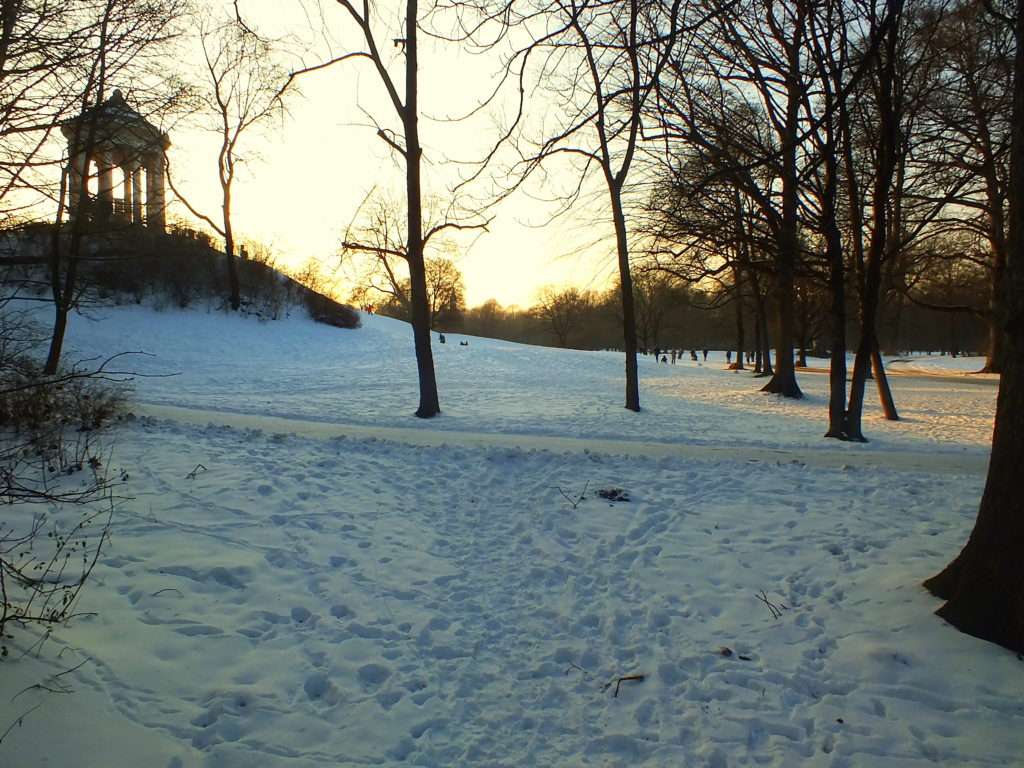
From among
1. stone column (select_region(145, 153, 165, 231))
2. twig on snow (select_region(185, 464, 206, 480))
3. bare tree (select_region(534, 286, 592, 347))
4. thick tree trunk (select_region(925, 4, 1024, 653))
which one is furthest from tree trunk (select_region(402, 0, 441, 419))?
bare tree (select_region(534, 286, 592, 347))

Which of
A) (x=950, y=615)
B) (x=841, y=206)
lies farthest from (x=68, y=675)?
(x=841, y=206)

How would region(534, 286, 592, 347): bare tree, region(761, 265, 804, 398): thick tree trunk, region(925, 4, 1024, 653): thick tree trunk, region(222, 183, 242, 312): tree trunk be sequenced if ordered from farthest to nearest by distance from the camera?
region(534, 286, 592, 347): bare tree < region(222, 183, 242, 312): tree trunk < region(761, 265, 804, 398): thick tree trunk < region(925, 4, 1024, 653): thick tree trunk

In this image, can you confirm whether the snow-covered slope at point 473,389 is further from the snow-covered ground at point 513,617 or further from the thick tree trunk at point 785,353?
the snow-covered ground at point 513,617

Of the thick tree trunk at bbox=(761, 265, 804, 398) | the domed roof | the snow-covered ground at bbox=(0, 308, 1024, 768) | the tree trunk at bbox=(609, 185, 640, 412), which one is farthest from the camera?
the thick tree trunk at bbox=(761, 265, 804, 398)

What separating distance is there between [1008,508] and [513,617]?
3.33 m

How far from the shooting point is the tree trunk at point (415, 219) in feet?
40.8

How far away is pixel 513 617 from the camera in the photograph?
173 inches

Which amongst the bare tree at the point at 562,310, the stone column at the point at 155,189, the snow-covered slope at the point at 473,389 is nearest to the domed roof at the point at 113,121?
the stone column at the point at 155,189

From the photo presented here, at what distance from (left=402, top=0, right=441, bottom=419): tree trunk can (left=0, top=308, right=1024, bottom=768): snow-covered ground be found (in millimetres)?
4610

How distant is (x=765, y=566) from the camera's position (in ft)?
16.3

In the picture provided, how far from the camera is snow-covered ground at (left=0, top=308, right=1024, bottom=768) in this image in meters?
2.99

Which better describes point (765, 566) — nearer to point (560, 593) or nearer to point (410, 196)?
point (560, 593)

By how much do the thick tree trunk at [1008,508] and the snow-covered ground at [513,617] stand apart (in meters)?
0.16

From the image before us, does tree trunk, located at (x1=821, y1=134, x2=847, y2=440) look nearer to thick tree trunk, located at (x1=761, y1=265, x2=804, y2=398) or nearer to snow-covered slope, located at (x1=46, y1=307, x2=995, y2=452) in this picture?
snow-covered slope, located at (x1=46, y1=307, x2=995, y2=452)
